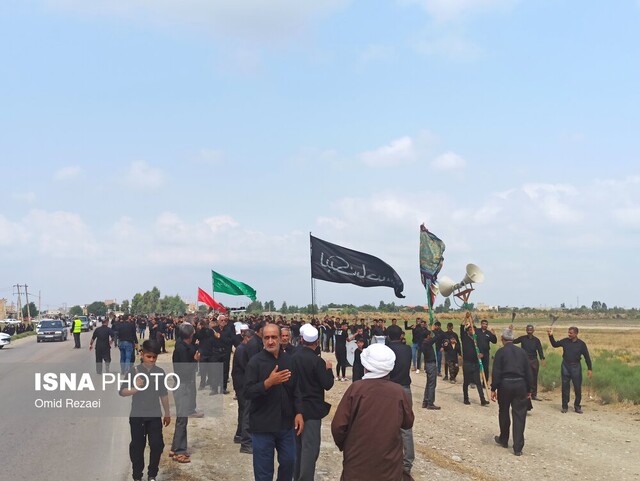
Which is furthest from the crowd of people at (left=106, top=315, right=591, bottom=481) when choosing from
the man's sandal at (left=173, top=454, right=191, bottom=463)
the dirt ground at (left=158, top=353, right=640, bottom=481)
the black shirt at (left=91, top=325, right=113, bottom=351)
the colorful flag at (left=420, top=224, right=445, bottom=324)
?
the black shirt at (left=91, top=325, right=113, bottom=351)

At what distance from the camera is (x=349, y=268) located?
19.2 metres

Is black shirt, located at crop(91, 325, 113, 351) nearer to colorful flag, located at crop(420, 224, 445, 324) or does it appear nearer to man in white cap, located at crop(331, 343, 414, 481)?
colorful flag, located at crop(420, 224, 445, 324)

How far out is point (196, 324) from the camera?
1828 centimetres

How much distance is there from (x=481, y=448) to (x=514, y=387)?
1154 millimetres

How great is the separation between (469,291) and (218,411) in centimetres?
703

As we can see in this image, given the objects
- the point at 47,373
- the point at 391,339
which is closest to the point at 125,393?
the point at 391,339

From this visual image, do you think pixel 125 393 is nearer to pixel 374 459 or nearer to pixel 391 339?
pixel 374 459

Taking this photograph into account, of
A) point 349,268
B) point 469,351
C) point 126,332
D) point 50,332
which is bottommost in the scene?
point 50,332

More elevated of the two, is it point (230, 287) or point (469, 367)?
point (230, 287)

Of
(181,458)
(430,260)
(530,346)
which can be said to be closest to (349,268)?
(430,260)

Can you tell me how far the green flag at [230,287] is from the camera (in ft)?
93.5

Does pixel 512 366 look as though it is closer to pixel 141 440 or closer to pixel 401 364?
pixel 401 364

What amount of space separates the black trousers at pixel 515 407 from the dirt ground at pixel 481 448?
258mm

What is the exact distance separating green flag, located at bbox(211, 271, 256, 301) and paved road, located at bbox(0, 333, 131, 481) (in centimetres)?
1538
